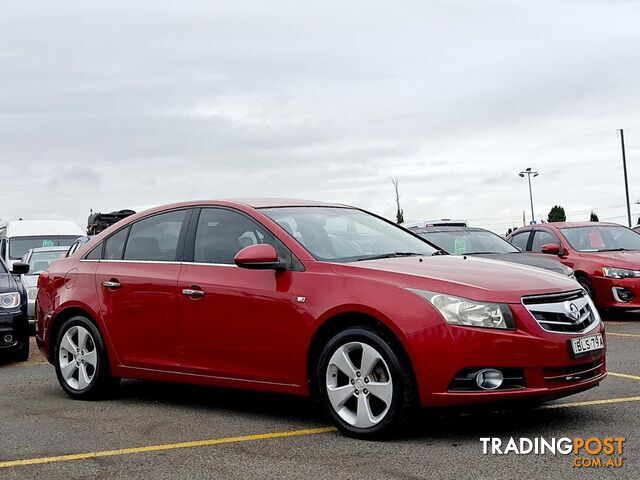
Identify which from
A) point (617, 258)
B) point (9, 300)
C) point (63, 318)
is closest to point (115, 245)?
point (63, 318)

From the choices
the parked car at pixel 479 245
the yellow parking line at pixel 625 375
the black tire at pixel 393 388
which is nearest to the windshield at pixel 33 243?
the parked car at pixel 479 245

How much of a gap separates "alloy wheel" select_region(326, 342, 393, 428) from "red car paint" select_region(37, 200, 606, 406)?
0.69 feet

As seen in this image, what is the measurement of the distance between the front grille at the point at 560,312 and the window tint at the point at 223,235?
6.31 feet

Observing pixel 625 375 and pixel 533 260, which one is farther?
pixel 533 260

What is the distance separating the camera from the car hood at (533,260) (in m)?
13.2

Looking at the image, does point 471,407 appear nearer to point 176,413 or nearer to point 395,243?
point 395,243

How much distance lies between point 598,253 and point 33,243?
11459mm

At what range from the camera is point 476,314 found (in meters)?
5.96

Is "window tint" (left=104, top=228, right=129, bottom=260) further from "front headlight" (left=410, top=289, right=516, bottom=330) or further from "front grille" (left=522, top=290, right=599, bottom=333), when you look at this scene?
"front grille" (left=522, top=290, right=599, bottom=333)

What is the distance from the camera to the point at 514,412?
703 centimetres

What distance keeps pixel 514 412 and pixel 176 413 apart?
244 centimetres

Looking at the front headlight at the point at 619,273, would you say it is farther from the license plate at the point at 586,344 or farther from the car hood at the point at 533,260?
the license plate at the point at 586,344

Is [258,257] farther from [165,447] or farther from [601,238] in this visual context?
[601,238]

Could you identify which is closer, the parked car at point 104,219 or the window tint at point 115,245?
the window tint at point 115,245
